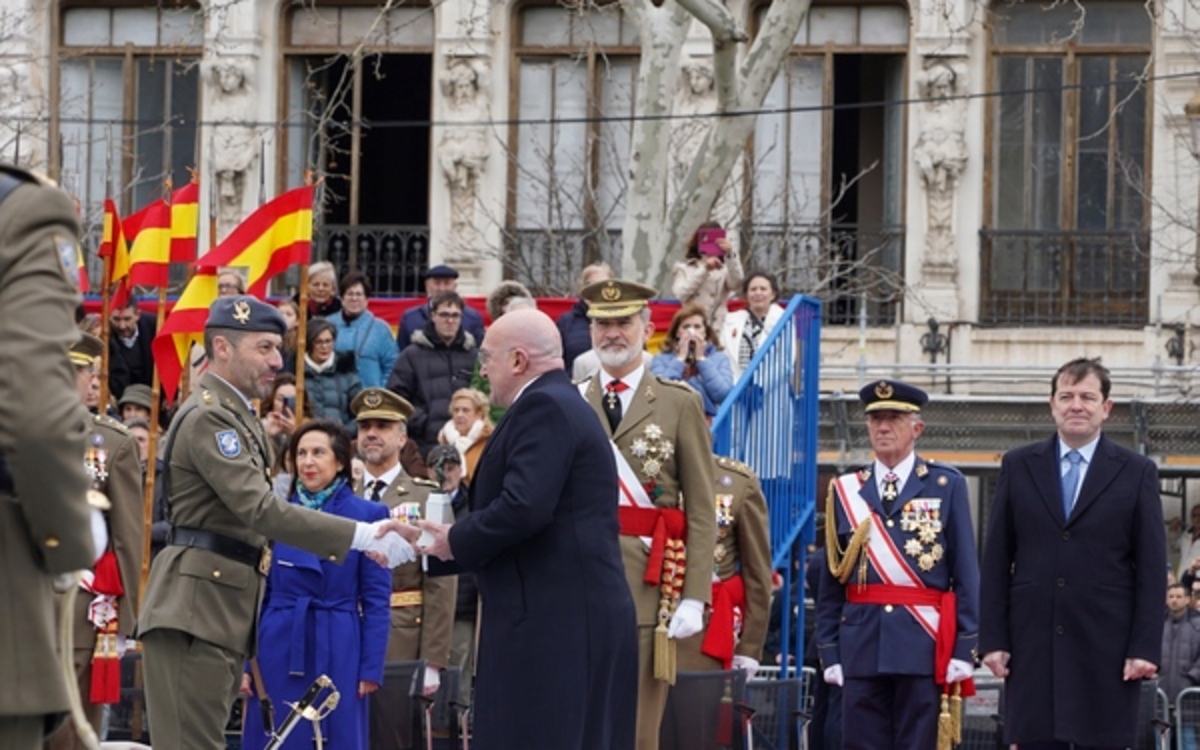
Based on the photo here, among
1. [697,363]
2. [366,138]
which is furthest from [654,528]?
[366,138]

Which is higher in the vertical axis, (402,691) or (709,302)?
(709,302)

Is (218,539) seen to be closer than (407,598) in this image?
Yes

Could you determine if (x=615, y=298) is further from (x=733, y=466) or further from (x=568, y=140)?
(x=568, y=140)

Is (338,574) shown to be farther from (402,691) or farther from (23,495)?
(23,495)

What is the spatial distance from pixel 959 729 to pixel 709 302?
17.8 ft

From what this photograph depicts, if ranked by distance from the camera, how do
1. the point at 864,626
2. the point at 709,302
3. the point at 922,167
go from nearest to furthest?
the point at 864,626 < the point at 709,302 < the point at 922,167

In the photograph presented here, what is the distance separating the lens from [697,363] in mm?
15719

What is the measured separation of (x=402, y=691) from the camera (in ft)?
46.7

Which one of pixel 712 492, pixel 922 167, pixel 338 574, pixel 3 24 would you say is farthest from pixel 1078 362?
pixel 3 24

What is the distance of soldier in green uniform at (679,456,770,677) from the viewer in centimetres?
1392

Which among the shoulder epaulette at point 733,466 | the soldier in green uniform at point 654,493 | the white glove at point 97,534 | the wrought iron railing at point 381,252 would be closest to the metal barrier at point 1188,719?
the shoulder epaulette at point 733,466

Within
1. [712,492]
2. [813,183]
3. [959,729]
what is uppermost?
[813,183]

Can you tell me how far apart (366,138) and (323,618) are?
63.1 feet

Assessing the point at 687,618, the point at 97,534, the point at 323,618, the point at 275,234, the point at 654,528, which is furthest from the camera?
the point at 275,234
